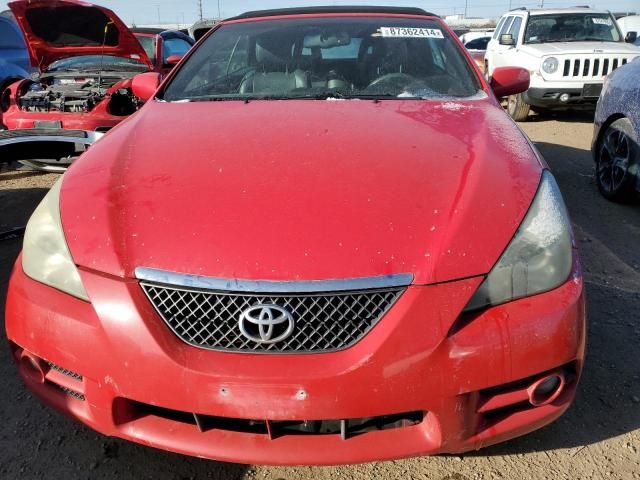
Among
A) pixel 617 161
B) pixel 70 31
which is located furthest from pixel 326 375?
pixel 70 31

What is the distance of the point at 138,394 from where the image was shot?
1.51 m

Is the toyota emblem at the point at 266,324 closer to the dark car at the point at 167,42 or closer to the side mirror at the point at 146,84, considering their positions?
the side mirror at the point at 146,84

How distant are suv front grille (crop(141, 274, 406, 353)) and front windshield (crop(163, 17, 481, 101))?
1.43 m

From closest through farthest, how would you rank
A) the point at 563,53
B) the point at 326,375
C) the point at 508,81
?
the point at 326,375 < the point at 508,81 < the point at 563,53

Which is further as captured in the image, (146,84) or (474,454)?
(146,84)

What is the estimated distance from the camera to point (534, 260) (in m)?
1.62

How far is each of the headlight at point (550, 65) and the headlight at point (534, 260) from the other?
22.6ft

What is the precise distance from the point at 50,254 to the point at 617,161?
13.7 ft

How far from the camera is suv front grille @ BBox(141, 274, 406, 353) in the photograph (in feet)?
4.88

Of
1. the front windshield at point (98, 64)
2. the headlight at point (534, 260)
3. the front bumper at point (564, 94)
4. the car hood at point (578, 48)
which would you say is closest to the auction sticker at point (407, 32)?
the headlight at point (534, 260)

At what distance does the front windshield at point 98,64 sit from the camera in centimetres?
640

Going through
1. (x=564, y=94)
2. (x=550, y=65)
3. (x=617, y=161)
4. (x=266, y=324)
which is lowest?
(x=564, y=94)

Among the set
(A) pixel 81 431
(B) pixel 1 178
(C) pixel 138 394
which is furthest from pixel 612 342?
(B) pixel 1 178

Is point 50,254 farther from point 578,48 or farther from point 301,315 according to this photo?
point 578,48
